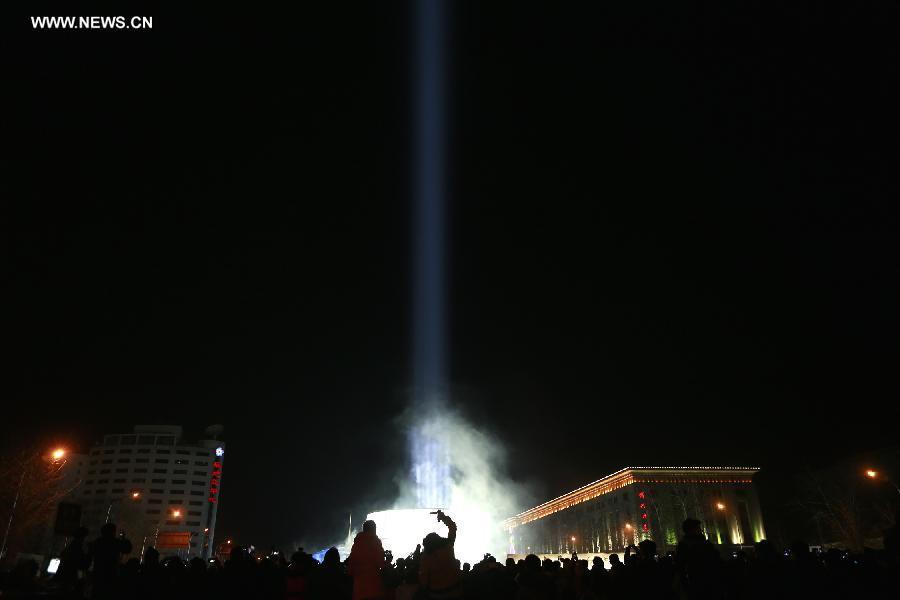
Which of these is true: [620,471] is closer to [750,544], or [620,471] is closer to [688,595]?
[750,544]

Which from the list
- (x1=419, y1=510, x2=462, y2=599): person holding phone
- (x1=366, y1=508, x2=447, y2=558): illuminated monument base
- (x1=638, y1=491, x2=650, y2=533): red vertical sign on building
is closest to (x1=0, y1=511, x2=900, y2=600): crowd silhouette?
(x1=419, y1=510, x2=462, y2=599): person holding phone

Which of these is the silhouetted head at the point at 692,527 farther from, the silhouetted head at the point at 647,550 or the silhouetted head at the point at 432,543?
the silhouetted head at the point at 432,543

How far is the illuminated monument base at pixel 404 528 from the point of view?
177 ft

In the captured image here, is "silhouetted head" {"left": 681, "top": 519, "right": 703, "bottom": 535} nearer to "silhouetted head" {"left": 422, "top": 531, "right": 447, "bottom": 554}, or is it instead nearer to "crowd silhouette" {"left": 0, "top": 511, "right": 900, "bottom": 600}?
"crowd silhouette" {"left": 0, "top": 511, "right": 900, "bottom": 600}

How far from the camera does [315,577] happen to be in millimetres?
10375

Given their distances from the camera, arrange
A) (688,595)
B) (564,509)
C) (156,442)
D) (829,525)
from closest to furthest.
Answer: (688,595)
(829,525)
(564,509)
(156,442)

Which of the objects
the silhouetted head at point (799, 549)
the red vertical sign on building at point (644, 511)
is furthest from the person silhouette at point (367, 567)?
the red vertical sign on building at point (644, 511)

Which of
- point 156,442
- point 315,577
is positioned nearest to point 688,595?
point 315,577

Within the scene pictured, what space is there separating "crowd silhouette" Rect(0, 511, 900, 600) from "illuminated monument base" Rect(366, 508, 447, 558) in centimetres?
4315

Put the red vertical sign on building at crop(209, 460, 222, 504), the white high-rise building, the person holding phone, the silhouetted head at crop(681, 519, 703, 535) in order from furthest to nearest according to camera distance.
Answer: the red vertical sign on building at crop(209, 460, 222, 504), the white high-rise building, the silhouetted head at crop(681, 519, 703, 535), the person holding phone

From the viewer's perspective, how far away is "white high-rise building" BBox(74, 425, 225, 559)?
146500mm

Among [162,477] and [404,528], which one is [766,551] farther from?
[162,477]

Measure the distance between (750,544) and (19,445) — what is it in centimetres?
9249

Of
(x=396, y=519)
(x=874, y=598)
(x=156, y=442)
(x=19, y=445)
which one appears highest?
(x=156, y=442)
